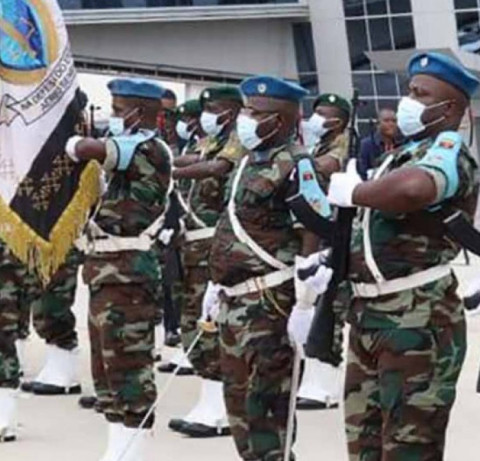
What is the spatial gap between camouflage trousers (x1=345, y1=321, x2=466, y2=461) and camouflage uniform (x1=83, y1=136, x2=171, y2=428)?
184 cm

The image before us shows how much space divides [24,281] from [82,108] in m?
1.35

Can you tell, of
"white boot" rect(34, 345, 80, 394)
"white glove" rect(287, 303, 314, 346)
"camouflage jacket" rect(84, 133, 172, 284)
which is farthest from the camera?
"white boot" rect(34, 345, 80, 394)

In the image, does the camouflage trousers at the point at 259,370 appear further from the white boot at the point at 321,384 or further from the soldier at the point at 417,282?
the white boot at the point at 321,384

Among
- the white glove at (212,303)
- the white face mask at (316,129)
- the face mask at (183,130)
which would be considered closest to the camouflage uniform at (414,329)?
the white glove at (212,303)

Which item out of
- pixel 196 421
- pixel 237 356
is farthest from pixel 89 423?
pixel 237 356

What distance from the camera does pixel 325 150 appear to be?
7832 millimetres

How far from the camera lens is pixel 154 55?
41.1 metres

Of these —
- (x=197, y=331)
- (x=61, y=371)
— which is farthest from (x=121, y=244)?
(x=61, y=371)

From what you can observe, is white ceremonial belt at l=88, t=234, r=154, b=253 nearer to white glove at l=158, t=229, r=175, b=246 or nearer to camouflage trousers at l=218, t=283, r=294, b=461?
camouflage trousers at l=218, t=283, r=294, b=461

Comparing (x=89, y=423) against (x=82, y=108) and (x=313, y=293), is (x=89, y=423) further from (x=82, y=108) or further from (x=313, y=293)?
(x=313, y=293)

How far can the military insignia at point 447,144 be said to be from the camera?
4.52 meters

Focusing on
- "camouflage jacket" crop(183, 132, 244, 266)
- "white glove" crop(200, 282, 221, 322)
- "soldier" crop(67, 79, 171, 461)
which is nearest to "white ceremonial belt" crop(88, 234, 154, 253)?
"soldier" crop(67, 79, 171, 461)

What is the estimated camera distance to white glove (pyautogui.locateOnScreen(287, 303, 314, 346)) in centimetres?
522

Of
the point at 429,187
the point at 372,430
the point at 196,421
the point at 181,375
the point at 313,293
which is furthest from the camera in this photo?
the point at 181,375
